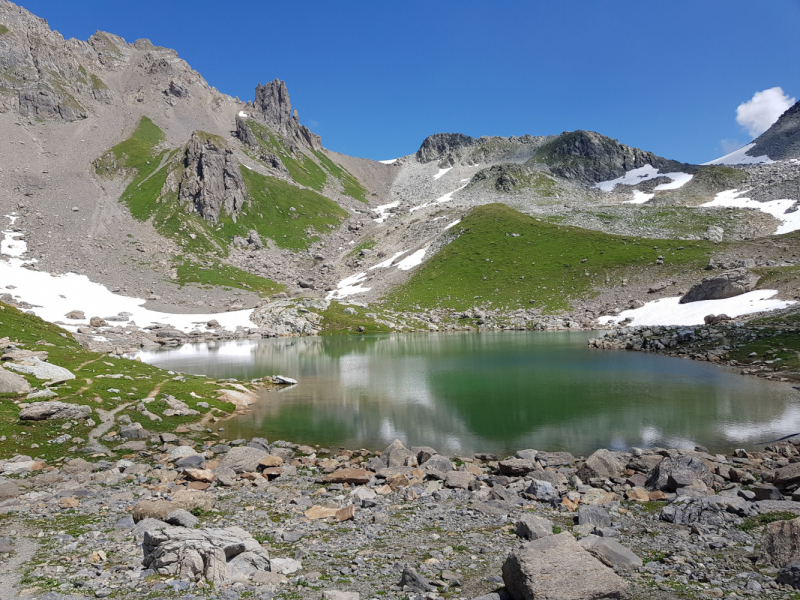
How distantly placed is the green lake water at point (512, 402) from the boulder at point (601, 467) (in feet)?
13.1

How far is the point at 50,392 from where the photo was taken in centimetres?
3209

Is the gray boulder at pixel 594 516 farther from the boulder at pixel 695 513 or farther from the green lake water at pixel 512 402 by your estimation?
the green lake water at pixel 512 402

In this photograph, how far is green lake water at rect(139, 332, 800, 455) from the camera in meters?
29.7

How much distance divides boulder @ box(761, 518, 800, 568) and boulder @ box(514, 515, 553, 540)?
234 inches

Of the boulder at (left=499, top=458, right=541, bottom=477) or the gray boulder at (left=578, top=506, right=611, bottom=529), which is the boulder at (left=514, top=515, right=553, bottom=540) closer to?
the gray boulder at (left=578, top=506, right=611, bottom=529)

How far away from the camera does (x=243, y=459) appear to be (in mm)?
24422

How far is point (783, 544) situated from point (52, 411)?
123 feet

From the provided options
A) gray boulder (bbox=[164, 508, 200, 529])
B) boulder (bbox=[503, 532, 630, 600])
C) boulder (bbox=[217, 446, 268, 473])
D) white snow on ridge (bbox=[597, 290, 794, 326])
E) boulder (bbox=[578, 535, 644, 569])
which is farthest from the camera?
white snow on ridge (bbox=[597, 290, 794, 326])

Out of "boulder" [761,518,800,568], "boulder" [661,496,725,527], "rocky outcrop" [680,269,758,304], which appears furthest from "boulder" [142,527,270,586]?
"rocky outcrop" [680,269,758,304]

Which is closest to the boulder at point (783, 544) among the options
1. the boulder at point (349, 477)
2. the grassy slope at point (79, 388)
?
the boulder at point (349, 477)

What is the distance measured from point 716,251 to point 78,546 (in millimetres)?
144425

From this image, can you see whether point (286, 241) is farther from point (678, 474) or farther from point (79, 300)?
point (678, 474)

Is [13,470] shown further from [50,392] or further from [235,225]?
[235,225]

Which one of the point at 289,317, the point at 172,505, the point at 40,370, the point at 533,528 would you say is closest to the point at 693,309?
the point at 533,528
